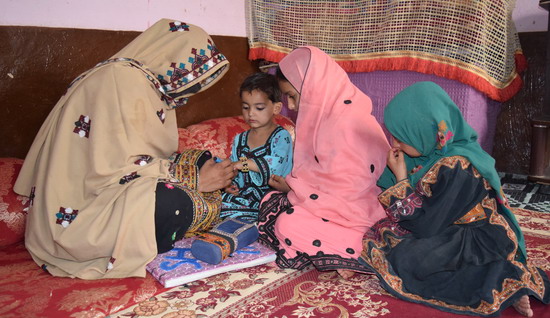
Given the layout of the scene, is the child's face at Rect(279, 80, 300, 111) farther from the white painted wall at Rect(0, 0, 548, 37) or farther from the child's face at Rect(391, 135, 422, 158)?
the white painted wall at Rect(0, 0, 548, 37)

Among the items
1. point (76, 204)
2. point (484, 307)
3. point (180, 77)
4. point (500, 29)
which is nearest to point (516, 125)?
point (500, 29)

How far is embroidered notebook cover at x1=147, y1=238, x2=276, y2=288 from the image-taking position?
2.06 metres

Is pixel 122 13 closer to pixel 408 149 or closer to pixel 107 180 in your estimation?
pixel 107 180

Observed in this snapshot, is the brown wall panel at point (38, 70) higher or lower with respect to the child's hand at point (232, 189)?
higher

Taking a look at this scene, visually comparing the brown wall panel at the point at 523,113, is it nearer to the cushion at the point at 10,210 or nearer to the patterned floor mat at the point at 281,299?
the patterned floor mat at the point at 281,299

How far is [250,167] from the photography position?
2598mm

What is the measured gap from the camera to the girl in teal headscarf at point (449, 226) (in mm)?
1831

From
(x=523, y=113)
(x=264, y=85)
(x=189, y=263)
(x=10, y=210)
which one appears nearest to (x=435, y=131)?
(x=264, y=85)

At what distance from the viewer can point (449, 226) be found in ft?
6.43

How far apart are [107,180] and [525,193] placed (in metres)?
2.93

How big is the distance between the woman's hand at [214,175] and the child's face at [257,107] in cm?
32

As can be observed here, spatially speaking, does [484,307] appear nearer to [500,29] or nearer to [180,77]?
[180,77]

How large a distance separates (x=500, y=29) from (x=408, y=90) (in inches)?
66.6

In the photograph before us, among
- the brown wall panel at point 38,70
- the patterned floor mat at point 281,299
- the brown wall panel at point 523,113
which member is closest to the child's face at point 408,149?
the patterned floor mat at point 281,299
